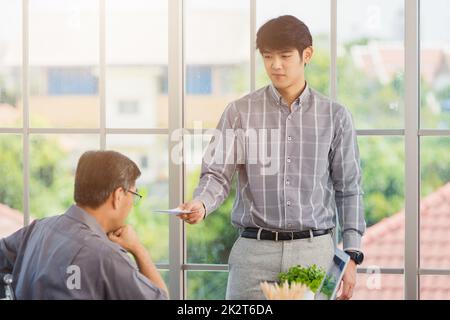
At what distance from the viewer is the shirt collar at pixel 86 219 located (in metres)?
2.51

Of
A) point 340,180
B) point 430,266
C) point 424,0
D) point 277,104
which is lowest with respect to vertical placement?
point 430,266

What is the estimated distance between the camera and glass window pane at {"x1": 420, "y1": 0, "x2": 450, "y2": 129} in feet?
11.4

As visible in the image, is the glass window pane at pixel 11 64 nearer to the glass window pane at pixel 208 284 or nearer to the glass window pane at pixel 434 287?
the glass window pane at pixel 208 284

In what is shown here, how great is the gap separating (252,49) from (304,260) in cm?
99

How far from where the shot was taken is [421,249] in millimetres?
3533

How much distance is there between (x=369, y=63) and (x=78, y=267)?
1.58 m

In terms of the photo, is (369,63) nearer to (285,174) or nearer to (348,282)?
(285,174)

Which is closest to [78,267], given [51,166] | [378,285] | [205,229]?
[205,229]

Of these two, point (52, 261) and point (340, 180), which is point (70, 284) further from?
point (340, 180)

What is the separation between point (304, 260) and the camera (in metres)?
2.96

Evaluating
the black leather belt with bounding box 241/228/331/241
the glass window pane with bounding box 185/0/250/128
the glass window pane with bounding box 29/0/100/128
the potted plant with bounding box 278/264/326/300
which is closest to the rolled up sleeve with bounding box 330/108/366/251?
the black leather belt with bounding box 241/228/331/241

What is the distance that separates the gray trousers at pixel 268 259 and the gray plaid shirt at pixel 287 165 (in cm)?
5
